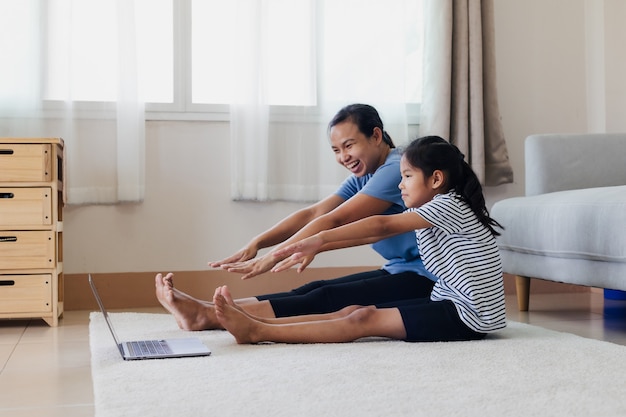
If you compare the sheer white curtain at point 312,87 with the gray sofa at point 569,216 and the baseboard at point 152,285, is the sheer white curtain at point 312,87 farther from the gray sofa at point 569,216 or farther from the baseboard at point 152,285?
the gray sofa at point 569,216

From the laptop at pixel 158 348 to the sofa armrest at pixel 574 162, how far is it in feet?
5.30

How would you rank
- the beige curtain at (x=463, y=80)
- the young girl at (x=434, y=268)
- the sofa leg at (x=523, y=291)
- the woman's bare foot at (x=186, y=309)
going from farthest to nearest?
the beige curtain at (x=463, y=80) → the sofa leg at (x=523, y=291) → the woman's bare foot at (x=186, y=309) → the young girl at (x=434, y=268)

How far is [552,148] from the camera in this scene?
3.06 meters

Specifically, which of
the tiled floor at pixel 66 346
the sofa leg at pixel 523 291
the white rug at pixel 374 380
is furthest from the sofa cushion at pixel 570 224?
the white rug at pixel 374 380

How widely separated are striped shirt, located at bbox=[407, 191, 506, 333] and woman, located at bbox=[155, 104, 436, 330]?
0.19 m

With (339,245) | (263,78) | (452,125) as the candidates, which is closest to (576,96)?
(452,125)

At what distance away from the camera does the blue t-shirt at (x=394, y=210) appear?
2.23 m

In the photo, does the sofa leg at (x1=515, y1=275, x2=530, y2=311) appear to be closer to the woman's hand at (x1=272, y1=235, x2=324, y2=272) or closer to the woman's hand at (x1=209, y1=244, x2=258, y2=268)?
the woman's hand at (x1=209, y1=244, x2=258, y2=268)

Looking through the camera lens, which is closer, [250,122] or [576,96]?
[250,122]

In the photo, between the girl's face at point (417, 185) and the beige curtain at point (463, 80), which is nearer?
the girl's face at point (417, 185)

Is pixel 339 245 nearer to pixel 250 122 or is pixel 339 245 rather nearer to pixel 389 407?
pixel 389 407

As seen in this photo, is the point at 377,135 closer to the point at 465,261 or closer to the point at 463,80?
the point at 465,261

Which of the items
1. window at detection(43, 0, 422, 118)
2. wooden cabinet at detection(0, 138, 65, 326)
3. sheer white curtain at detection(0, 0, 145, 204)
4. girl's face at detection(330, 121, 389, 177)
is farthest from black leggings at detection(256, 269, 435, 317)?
window at detection(43, 0, 422, 118)

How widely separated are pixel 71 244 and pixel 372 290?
5.17ft
